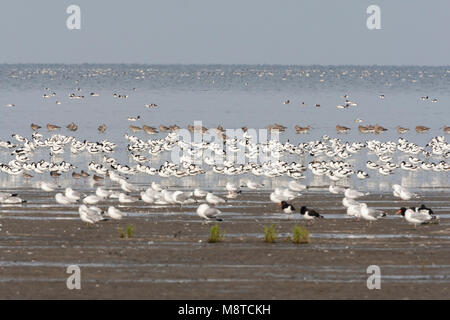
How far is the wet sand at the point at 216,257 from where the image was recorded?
1734 cm

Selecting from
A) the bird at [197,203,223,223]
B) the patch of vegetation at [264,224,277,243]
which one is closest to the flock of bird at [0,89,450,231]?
the bird at [197,203,223,223]

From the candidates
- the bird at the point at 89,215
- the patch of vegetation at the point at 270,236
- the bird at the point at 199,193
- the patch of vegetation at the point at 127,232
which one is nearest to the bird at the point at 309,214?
the patch of vegetation at the point at 270,236

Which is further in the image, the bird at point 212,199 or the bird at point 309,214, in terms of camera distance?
the bird at point 212,199

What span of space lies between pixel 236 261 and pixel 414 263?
10.9 ft

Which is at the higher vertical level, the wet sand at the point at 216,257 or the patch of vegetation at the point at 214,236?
the patch of vegetation at the point at 214,236

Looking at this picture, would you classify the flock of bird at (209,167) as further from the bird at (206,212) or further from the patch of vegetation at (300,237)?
the patch of vegetation at (300,237)

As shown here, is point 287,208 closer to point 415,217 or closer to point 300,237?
point 415,217

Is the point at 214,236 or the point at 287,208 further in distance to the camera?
the point at 287,208

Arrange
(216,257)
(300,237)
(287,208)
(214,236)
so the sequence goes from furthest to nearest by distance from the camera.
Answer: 1. (287,208)
2. (214,236)
3. (300,237)
4. (216,257)

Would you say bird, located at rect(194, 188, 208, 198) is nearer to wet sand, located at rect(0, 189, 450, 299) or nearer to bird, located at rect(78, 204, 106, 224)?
wet sand, located at rect(0, 189, 450, 299)

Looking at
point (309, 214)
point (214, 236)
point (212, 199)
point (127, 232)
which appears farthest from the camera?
point (212, 199)

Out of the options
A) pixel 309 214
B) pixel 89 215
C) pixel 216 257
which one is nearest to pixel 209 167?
pixel 309 214

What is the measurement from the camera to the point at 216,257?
20562mm
